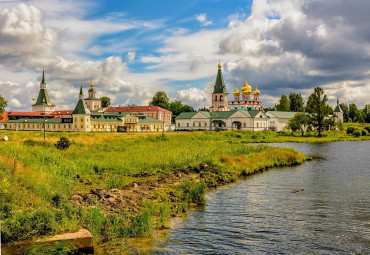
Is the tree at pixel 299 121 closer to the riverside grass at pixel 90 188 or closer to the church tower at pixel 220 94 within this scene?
the church tower at pixel 220 94

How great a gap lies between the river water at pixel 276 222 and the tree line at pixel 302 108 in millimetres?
106280

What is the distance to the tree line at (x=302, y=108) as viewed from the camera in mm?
131175

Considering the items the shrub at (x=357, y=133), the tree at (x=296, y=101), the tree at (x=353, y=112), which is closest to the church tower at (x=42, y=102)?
the tree at (x=296, y=101)

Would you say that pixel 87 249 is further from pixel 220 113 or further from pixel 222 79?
pixel 222 79

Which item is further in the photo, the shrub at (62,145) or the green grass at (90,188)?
the shrub at (62,145)

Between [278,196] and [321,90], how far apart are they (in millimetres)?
67645

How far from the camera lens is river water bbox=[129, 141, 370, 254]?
1042cm

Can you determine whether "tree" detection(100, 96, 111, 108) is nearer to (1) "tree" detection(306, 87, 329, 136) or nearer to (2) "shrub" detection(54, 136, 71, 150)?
(1) "tree" detection(306, 87, 329, 136)

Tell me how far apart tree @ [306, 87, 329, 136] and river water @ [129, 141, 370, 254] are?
60180 mm

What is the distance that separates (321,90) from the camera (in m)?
78.6

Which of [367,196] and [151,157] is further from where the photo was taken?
[151,157]

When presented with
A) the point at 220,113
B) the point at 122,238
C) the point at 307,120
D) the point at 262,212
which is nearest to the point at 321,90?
the point at 307,120

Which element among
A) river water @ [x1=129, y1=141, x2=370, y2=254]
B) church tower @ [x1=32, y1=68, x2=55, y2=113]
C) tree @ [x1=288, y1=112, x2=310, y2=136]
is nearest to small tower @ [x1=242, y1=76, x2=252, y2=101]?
tree @ [x1=288, y1=112, x2=310, y2=136]

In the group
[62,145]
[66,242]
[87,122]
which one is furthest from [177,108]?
[66,242]
